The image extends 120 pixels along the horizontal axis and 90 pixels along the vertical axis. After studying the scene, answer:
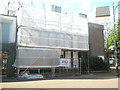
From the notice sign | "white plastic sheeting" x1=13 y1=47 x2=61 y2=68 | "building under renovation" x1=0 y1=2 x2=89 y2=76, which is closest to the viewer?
"white plastic sheeting" x1=13 y1=47 x2=61 y2=68

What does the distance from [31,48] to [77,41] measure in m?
7.07

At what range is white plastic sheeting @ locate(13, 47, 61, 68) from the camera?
63.1 ft

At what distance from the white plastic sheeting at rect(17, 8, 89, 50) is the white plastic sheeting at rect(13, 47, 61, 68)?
0.79 metres

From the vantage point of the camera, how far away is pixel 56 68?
21.7 meters

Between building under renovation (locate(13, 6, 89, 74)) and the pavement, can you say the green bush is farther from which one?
the pavement

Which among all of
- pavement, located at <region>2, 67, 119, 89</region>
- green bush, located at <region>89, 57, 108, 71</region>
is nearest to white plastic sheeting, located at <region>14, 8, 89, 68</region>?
green bush, located at <region>89, 57, 108, 71</region>

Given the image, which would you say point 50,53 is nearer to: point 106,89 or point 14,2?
point 14,2

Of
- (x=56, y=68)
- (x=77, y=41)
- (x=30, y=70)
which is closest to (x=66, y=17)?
(x=77, y=41)

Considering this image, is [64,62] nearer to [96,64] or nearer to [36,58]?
[36,58]

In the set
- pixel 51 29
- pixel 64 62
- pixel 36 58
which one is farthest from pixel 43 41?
pixel 64 62

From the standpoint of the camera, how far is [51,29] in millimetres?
22250

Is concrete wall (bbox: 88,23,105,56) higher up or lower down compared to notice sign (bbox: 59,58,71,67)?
higher up

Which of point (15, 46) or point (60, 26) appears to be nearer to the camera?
point (15, 46)

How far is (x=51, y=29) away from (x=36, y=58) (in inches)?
168
